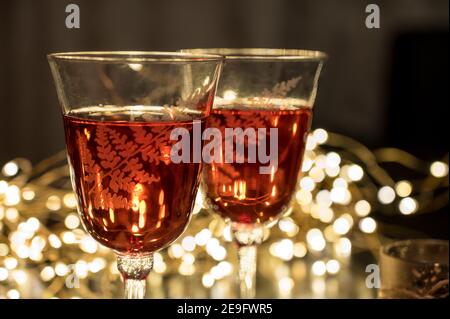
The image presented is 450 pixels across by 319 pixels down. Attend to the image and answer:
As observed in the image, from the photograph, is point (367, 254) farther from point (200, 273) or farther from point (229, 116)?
point (229, 116)

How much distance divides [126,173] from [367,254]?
85 centimetres

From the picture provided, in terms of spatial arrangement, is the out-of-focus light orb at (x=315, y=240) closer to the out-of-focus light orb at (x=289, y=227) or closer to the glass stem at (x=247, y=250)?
the out-of-focus light orb at (x=289, y=227)

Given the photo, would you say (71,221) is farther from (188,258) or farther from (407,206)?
(407,206)

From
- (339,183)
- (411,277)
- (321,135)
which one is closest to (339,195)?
(339,183)

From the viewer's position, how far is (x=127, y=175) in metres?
1.01

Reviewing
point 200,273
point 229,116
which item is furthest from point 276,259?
point 229,116

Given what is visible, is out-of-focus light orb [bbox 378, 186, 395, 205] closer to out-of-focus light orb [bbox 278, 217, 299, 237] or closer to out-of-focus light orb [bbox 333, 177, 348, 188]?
out-of-focus light orb [bbox 333, 177, 348, 188]

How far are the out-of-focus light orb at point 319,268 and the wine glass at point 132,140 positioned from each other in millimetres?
635

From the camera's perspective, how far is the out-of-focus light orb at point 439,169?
2.09 meters

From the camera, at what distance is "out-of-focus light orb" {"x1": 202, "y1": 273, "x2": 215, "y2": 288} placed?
158 centimetres

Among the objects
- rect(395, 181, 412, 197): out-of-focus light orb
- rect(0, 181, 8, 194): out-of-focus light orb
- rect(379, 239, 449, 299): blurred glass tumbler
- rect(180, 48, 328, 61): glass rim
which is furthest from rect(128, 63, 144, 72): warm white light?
rect(395, 181, 412, 197): out-of-focus light orb

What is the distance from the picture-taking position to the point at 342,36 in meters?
4.48

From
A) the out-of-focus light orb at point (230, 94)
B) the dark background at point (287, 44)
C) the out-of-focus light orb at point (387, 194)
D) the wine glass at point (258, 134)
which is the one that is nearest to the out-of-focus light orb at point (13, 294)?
the wine glass at point (258, 134)
